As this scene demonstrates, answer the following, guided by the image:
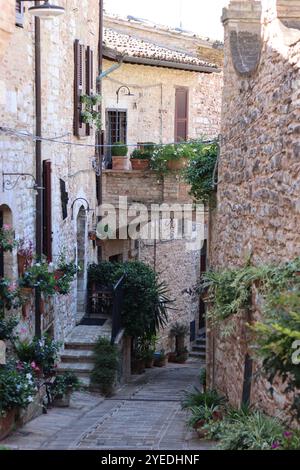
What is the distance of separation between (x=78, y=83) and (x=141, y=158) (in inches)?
125

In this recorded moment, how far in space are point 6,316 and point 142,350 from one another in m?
7.03

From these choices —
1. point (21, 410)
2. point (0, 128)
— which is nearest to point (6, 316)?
point (21, 410)

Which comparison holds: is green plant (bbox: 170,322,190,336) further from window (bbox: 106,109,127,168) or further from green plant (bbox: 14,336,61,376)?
green plant (bbox: 14,336,61,376)

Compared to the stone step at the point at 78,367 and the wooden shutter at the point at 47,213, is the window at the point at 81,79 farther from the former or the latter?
the stone step at the point at 78,367

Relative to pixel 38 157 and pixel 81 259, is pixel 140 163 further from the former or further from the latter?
pixel 38 157

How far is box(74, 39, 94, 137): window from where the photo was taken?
1522 cm

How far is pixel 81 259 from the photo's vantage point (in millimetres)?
16562

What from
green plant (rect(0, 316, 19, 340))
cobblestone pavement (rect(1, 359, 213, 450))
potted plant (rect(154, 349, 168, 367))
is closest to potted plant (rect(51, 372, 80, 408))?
cobblestone pavement (rect(1, 359, 213, 450))

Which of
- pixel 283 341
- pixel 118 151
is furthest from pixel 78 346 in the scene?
pixel 283 341

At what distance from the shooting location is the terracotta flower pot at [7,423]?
861cm

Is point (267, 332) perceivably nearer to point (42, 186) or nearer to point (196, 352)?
point (42, 186)

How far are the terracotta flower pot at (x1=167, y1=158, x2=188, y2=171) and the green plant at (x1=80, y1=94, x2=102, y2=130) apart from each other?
2048 mm

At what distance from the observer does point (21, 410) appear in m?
9.39
